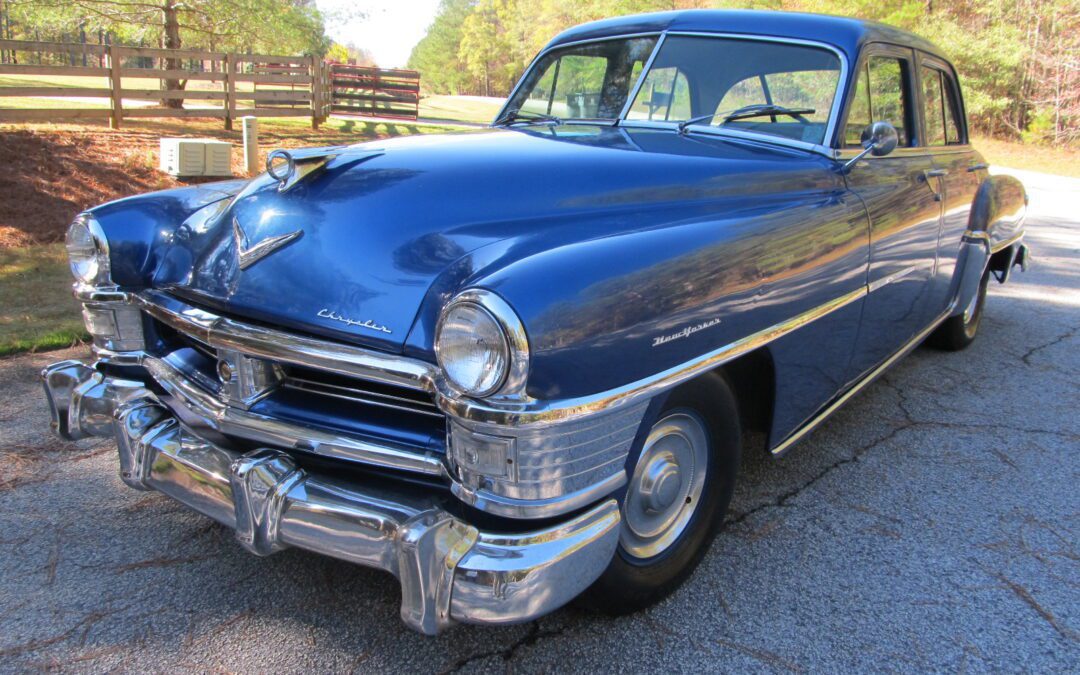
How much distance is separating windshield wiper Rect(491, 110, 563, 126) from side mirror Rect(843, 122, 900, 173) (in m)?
1.28

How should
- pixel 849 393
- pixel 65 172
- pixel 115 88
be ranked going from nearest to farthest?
pixel 849 393 < pixel 65 172 < pixel 115 88

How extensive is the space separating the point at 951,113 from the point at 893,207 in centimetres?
165

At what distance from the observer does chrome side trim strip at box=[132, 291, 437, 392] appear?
1.86 meters

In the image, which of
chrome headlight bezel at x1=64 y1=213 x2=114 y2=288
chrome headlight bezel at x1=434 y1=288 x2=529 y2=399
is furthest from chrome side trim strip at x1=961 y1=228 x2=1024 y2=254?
chrome headlight bezel at x1=64 y1=213 x2=114 y2=288

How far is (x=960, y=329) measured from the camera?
490cm

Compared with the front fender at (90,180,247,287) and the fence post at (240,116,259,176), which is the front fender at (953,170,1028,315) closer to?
the front fender at (90,180,247,287)

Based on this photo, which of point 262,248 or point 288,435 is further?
point 262,248

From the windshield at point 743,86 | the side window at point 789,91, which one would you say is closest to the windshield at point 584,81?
the windshield at point 743,86

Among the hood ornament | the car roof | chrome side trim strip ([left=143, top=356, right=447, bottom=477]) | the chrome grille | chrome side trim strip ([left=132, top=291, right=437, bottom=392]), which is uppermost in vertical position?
the car roof

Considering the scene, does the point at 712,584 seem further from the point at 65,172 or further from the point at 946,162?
the point at 65,172

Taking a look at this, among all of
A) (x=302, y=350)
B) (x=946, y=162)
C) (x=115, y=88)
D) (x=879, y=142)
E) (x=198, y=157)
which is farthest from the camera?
(x=115, y=88)

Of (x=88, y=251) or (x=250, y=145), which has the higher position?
(x=88, y=251)

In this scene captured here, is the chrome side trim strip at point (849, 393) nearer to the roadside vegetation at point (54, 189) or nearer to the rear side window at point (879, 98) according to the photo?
the rear side window at point (879, 98)

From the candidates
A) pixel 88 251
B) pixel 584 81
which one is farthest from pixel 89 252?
pixel 584 81
